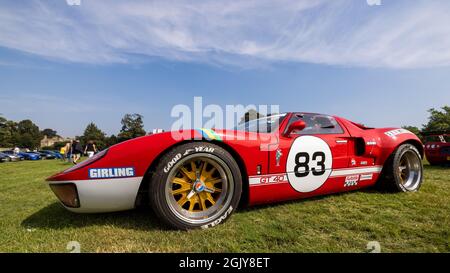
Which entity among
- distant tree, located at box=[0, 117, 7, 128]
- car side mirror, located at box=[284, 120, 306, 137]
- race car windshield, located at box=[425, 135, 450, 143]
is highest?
distant tree, located at box=[0, 117, 7, 128]

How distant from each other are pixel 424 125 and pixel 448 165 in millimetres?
41502

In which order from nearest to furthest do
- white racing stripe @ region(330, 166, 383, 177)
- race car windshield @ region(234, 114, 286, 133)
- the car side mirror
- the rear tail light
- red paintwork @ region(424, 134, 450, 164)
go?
the rear tail light → the car side mirror → race car windshield @ region(234, 114, 286, 133) → white racing stripe @ region(330, 166, 383, 177) → red paintwork @ region(424, 134, 450, 164)

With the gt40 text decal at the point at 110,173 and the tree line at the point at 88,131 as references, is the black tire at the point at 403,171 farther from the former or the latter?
the tree line at the point at 88,131

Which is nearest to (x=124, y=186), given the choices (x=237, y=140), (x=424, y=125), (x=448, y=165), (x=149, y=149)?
(x=149, y=149)

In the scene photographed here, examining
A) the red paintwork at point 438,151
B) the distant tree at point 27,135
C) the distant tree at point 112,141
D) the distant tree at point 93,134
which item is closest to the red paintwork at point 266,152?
the distant tree at point 112,141

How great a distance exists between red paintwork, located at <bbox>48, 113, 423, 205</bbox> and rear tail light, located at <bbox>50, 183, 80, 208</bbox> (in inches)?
2.7

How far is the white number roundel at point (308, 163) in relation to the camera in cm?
250

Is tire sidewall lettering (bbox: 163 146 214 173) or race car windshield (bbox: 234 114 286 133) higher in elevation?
race car windshield (bbox: 234 114 286 133)

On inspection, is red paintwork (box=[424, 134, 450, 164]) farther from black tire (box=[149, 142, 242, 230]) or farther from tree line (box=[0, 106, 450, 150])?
tree line (box=[0, 106, 450, 150])

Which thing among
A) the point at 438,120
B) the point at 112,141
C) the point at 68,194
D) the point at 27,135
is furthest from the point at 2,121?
the point at 438,120

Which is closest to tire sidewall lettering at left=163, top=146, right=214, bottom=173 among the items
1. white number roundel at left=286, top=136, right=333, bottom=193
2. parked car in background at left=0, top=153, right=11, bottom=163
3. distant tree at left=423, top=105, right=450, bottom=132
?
white number roundel at left=286, top=136, right=333, bottom=193

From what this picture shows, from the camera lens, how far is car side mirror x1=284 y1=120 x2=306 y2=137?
244 cm

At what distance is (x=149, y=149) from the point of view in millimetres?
2018

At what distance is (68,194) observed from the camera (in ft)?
6.49
